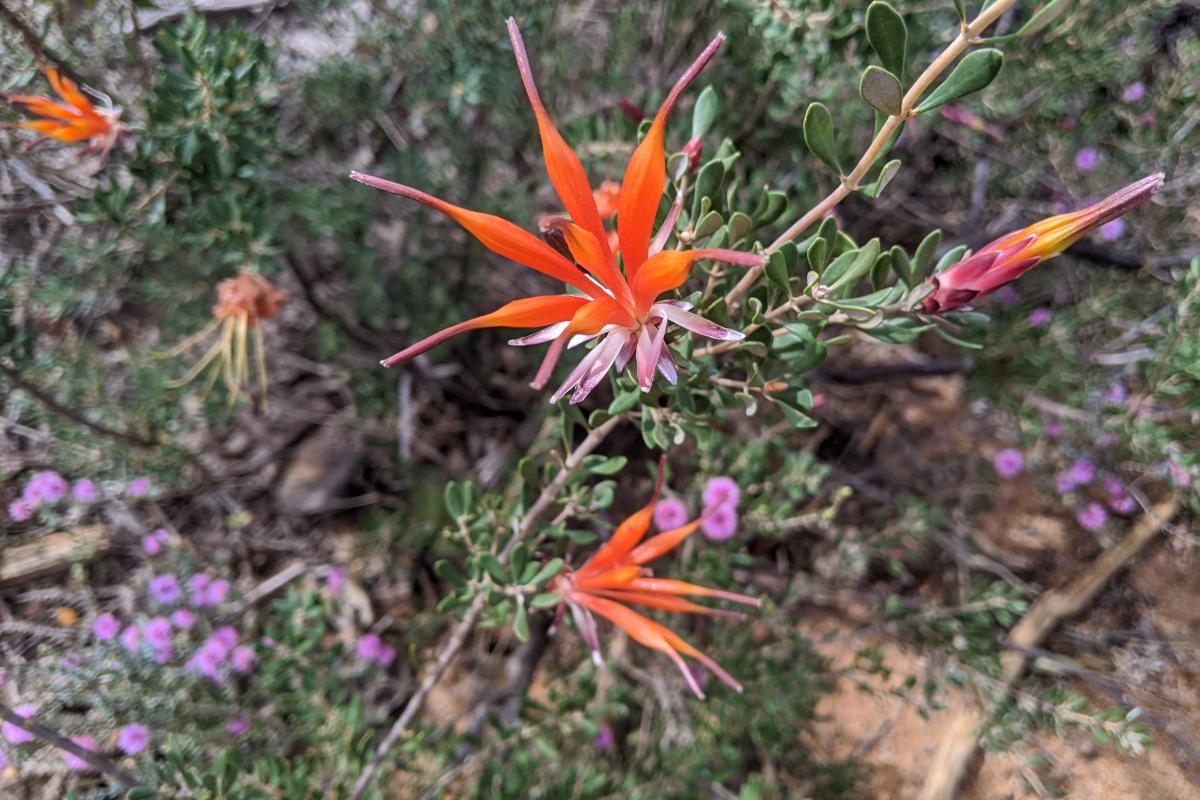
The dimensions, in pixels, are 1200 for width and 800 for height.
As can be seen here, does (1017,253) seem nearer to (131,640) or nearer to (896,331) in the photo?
(896,331)

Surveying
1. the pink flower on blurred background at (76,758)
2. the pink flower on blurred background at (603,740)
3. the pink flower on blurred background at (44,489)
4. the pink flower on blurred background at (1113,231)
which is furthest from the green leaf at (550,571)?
the pink flower on blurred background at (1113,231)

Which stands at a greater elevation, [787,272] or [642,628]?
[787,272]

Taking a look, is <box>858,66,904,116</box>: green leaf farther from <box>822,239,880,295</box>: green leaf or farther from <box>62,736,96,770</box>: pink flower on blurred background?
<box>62,736,96,770</box>: pink flower on blurred background

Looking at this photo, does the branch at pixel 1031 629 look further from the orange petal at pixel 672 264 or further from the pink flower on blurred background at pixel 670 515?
the orange petal at pixel 672 264

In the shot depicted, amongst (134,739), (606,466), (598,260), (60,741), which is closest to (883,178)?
(598,260)

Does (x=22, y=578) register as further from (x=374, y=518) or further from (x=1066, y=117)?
(x=1066, y=117)

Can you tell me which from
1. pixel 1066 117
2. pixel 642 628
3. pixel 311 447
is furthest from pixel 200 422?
pixel 1066 117

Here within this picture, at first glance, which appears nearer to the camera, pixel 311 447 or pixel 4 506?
pixel 4 506
